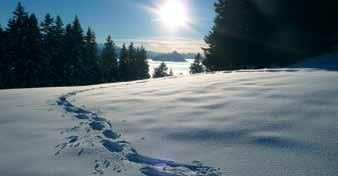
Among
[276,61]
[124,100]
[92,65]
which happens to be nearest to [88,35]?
[92,65]

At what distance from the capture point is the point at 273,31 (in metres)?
20.4

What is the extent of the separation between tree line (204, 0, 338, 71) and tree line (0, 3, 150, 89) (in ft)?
67.2

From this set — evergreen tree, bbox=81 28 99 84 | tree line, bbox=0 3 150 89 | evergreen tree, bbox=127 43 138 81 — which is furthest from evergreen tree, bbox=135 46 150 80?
evergreen tree, bbox=81 28 99 84

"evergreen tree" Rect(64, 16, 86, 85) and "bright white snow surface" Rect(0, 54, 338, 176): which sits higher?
"evergreen tree" Rect(64, 16, 86, 85)

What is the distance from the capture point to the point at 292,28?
20000 mm

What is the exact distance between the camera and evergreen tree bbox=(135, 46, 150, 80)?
53.9m

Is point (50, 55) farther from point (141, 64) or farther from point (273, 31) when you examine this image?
point (273, 31)

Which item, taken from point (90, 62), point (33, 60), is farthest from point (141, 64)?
point (33, 60)

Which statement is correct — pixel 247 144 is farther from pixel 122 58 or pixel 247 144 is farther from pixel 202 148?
pixel 122 58

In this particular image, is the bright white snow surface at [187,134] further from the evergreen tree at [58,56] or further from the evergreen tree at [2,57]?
the evergreen tree at [58,56]

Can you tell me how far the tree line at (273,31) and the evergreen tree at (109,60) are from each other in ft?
95.1

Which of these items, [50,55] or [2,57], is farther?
[50,55]

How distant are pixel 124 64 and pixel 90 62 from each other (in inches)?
406

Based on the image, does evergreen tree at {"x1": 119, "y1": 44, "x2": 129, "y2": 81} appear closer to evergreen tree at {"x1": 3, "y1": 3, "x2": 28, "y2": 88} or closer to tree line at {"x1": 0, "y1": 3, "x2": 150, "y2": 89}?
tree line at {"x1": 0, "y1": 3, "x2": 150, "y2": 89}
